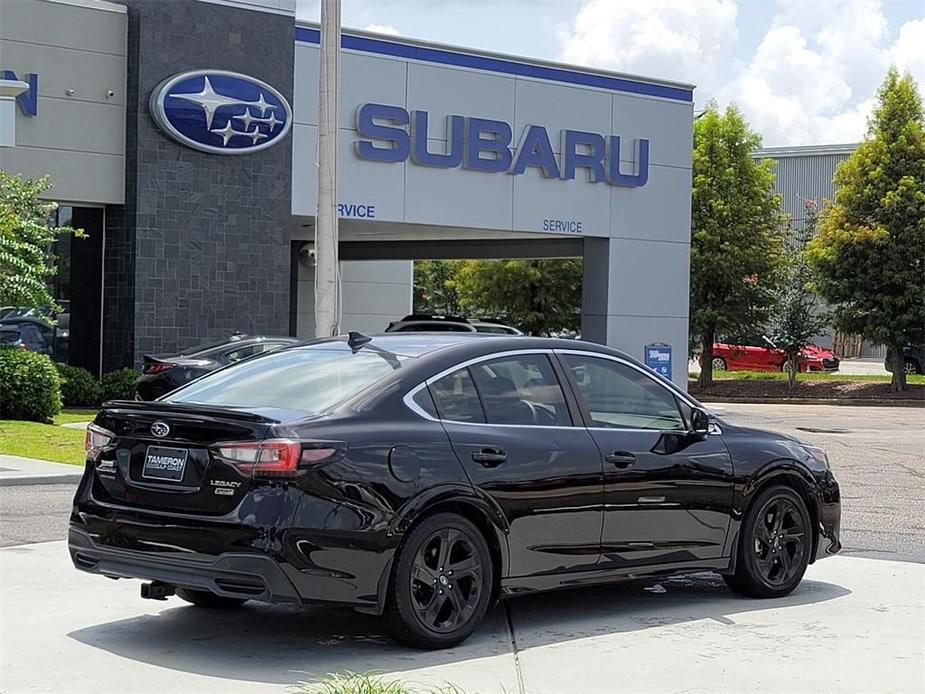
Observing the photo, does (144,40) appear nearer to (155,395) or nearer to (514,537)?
(155,395)

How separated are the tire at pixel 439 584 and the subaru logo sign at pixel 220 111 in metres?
18.4

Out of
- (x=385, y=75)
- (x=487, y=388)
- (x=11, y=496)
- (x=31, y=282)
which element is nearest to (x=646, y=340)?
(x=385, y=75)

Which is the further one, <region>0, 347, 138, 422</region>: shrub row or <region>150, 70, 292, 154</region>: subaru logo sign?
<region>150, 70, 292, 154</region>: subaru logo sign

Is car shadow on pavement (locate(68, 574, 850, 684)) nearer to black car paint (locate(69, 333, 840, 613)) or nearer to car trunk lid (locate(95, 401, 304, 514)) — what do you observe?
black car paint (locate(69, 333, 840, 613))

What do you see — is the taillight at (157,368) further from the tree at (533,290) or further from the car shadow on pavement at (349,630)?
the tree at (533,290)

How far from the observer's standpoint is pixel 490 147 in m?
28.0

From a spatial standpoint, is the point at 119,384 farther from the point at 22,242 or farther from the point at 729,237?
the point at 729,237

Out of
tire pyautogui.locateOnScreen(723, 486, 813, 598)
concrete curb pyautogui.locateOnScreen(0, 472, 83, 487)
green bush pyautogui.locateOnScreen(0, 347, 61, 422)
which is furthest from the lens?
green bush pyautogui.locateOnScreen(0, 347, 61, 422)

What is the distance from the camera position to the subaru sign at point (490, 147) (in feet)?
87.0

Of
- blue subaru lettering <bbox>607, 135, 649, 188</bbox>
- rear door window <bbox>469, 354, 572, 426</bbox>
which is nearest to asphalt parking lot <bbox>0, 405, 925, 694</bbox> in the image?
rear door window <bbox>469, 354, 572, 426</bbox>

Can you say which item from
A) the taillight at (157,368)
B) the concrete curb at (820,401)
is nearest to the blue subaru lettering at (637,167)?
the concrete curb at (820,401)

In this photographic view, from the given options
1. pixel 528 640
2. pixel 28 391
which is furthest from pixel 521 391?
pixel 28 391

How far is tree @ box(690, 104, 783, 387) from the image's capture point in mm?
42000

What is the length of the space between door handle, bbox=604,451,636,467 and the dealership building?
17.4 metres
